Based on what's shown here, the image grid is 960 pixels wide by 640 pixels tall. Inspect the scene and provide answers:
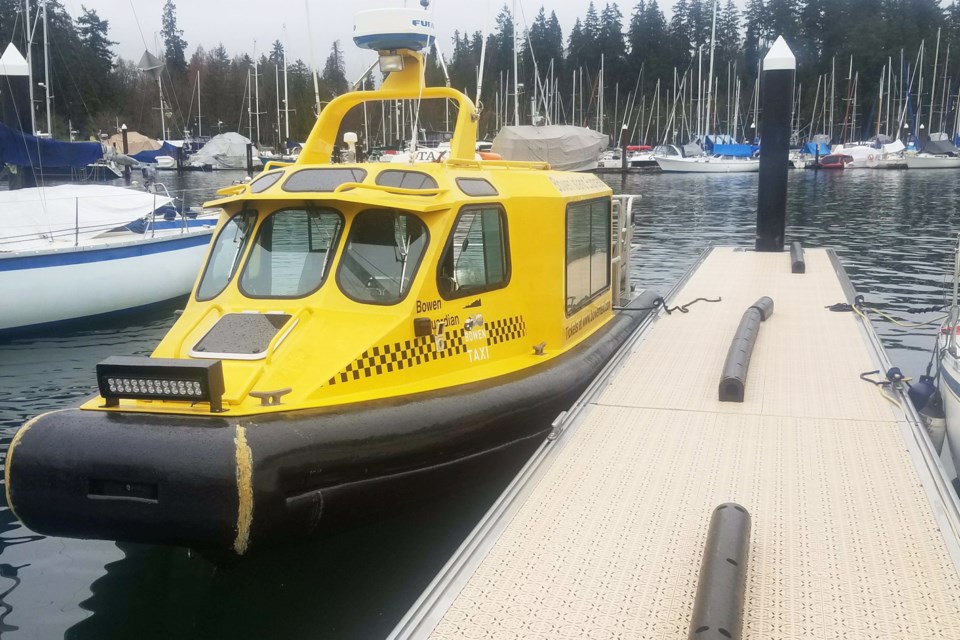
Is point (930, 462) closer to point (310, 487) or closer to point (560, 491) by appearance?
point (560, 491)

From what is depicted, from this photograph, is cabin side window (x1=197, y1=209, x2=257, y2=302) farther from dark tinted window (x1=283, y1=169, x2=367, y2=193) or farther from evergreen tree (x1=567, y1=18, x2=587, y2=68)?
evergreen tree (x1=567, y1=18, x2=587, y2=68)

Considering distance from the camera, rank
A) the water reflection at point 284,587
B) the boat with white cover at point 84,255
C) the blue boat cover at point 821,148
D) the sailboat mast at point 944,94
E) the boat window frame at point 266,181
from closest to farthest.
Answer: the water reflection at point 284,587
the boat window frame at point 266,181
the boat with white cover at point 84,255
the blue boat cover at point 821,148
the sailboat mast at point 944,94

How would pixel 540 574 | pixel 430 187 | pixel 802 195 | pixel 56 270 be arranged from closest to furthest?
pixel 540 574, pixel 430 187, pixel 56 270, pixel 802 195

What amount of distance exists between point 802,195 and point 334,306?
39.0 metres

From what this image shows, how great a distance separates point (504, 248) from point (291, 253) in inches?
65.3

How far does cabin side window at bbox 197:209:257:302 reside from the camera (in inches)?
251

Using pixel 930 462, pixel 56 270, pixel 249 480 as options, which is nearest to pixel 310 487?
pixel 249 480

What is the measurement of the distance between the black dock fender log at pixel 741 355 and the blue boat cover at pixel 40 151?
12.9m

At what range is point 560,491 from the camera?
5.07m

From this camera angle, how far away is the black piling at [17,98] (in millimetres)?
16219

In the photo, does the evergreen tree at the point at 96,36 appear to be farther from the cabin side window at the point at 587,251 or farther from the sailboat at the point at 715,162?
the cabin side window at the point at 587,251

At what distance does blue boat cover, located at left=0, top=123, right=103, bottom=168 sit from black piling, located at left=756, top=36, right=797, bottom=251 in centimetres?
1311

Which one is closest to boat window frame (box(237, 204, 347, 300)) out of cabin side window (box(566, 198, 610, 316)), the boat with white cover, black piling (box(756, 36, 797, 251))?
cabin side window (box(566, 198, 610, 316))

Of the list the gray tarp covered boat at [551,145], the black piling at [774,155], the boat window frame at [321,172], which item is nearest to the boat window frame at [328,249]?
the boat window frame at [321,172]
